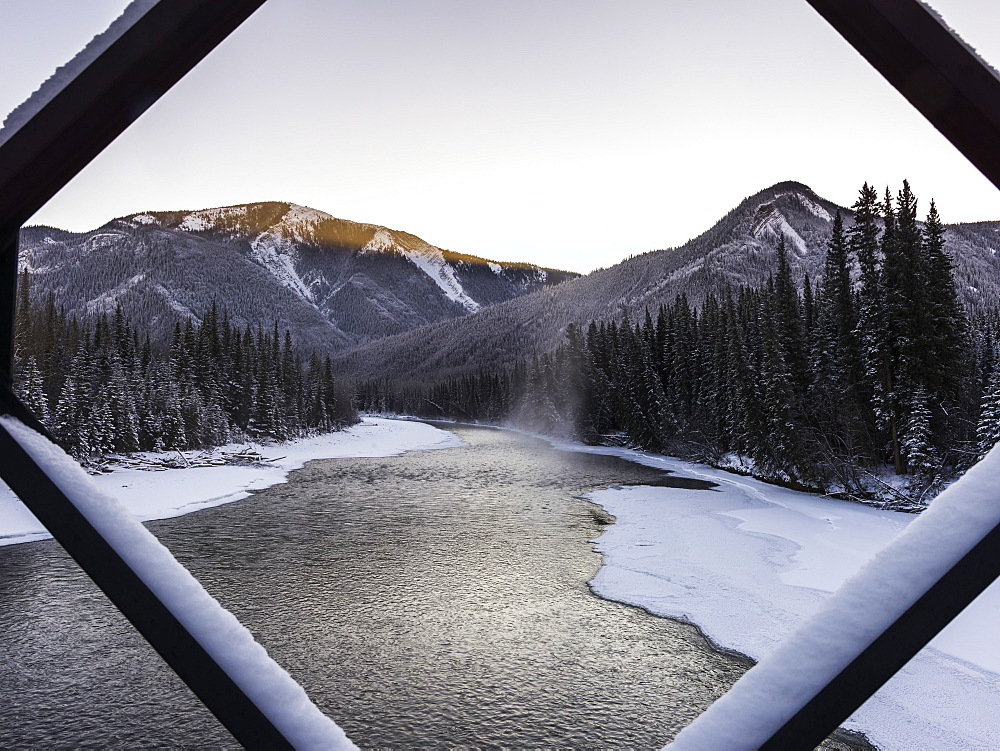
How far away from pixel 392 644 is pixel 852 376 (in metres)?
31.6

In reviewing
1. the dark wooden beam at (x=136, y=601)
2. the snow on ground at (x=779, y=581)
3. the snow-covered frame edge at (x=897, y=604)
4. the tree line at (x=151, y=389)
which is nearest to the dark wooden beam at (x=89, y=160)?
the dark wooden beam at (x=136, y=601)

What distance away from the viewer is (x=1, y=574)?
49.3 ft

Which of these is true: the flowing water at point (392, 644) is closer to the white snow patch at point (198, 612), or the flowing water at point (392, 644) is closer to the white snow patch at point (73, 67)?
the white snow patch at point (198, 612)

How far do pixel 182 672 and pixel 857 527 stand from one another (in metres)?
24.5

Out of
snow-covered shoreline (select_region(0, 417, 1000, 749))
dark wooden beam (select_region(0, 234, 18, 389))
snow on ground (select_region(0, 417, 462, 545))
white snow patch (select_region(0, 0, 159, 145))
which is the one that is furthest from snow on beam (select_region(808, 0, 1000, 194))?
snow on ground (select_region(0, 417, 462, 545))

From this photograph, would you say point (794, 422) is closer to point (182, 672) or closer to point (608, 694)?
point (608, 694)

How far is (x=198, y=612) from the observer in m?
0.96

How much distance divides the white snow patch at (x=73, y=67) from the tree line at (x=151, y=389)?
1342 inches

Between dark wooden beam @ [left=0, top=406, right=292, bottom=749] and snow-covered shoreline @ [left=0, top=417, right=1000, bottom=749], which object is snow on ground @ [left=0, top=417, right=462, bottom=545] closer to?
snow-covered shoreline @ [left=0, top=417, right=1000, bottom=749]

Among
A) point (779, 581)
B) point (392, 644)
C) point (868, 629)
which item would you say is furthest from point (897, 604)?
point (779, 581)

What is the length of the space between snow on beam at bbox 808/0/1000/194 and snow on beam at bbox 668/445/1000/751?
0.58m

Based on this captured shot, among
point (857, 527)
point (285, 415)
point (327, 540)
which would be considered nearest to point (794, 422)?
point (857, 527)

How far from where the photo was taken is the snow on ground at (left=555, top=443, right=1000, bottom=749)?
8164 millimetres

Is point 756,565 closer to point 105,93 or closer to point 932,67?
point 932,67
